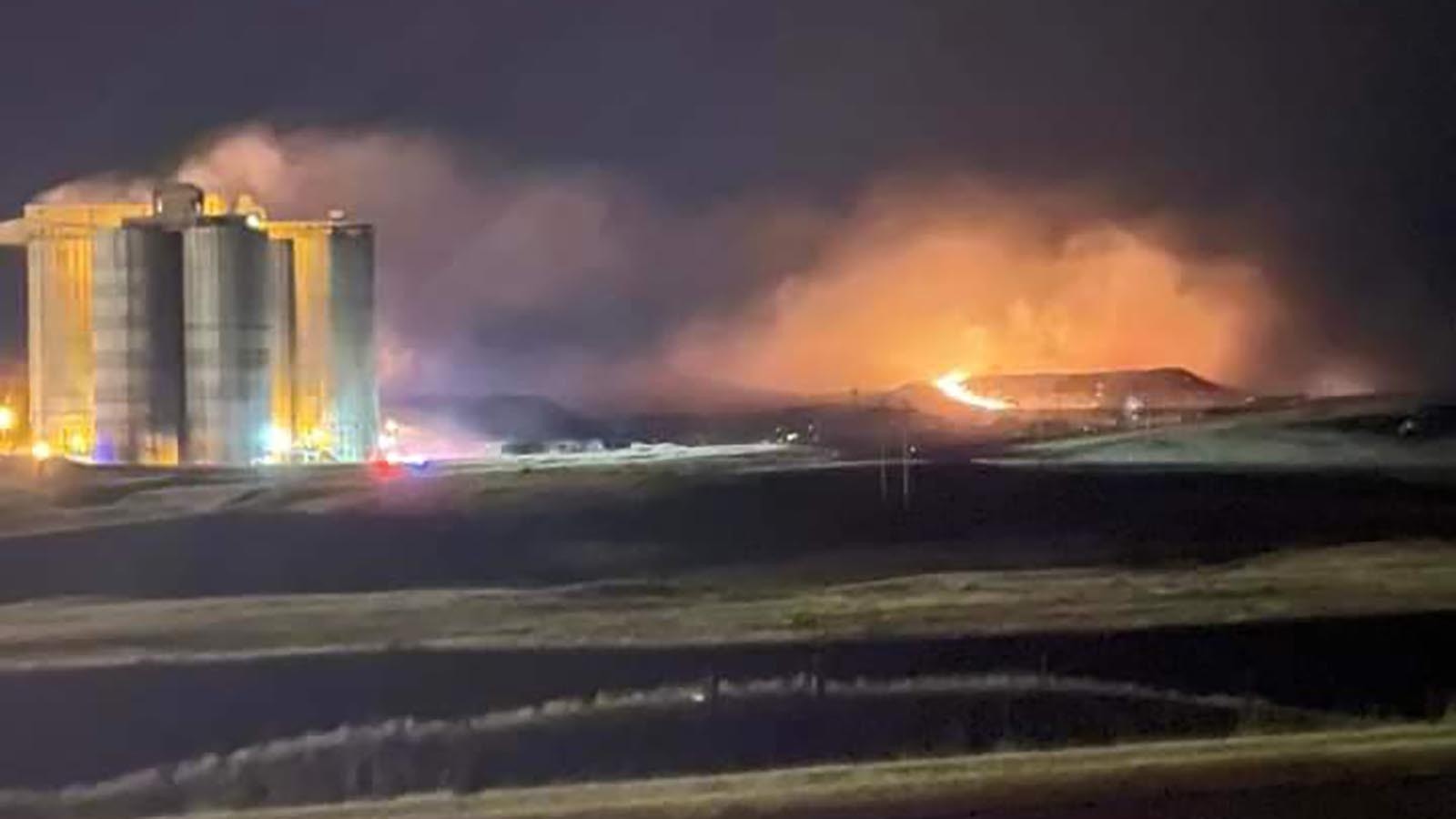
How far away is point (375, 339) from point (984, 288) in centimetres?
172

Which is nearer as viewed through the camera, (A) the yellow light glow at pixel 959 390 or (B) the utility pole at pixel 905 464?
(B) the utility pole at pixel 905 464

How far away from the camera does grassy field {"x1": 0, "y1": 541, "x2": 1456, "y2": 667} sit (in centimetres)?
463

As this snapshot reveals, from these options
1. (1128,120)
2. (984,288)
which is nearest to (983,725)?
(984,288)

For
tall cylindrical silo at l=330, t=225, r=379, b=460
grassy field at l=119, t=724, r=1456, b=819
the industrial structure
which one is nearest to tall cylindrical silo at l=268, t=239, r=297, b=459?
the industrial structure

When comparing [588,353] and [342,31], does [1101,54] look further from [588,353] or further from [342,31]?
[342,31]

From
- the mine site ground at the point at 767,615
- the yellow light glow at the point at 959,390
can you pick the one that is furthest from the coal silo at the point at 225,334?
the yellow light glow at the point at 959,390

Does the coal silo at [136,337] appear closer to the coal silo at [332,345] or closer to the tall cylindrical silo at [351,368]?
the coal silo at [332,345]

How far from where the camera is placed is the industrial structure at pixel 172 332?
15.5 feet

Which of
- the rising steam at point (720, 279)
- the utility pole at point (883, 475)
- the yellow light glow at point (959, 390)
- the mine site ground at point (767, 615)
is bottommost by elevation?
the mine site ground at point (767, 615)

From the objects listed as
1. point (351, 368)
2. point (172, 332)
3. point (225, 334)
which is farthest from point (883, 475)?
point (172, 332)

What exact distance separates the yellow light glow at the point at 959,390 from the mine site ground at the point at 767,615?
0.15 m

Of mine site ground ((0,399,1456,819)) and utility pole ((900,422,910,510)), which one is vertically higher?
utility pole ((900,422,910,510))

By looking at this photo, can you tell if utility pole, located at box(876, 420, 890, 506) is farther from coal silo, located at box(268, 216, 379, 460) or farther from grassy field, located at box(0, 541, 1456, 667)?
coal silo, located at box(268, 216, 379, 460)

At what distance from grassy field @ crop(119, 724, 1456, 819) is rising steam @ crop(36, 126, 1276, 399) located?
3.55 feet
